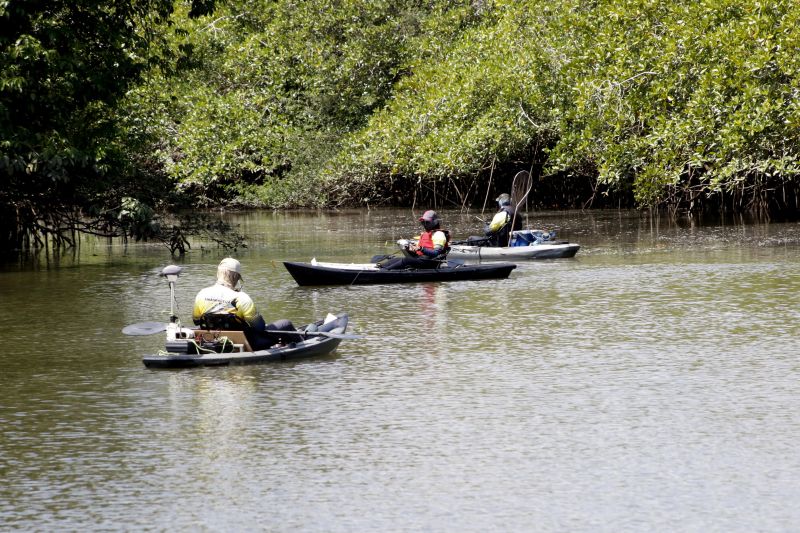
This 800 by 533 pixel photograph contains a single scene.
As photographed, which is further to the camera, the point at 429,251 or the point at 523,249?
the point at 523,249

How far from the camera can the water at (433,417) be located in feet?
26.7

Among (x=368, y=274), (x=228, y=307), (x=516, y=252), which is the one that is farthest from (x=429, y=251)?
(x=228, y=307)

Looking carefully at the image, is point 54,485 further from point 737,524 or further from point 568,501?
point 737,524

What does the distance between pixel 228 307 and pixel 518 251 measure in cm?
1298

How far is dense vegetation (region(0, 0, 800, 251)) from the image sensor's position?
950 inches

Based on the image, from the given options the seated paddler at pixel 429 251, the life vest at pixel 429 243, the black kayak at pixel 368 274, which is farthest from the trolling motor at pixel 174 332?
the life vest at pixel 429 243

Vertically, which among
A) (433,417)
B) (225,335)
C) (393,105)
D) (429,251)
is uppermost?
(393,105)

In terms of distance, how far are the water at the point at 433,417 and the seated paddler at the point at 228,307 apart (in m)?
0.43

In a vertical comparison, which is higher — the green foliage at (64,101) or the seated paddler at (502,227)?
the green foliage at (64,101)

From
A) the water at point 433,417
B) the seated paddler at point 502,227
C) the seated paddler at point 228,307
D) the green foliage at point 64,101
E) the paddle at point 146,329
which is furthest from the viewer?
the seated paddler at point 502,227

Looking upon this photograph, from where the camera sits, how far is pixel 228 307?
12789 millimetres

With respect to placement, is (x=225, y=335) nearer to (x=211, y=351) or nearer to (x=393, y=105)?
(x=211, y=351)

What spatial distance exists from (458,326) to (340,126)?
36.4m

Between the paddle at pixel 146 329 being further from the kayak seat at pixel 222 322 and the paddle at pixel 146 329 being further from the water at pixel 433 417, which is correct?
the kayak seat at pixel 222 322
